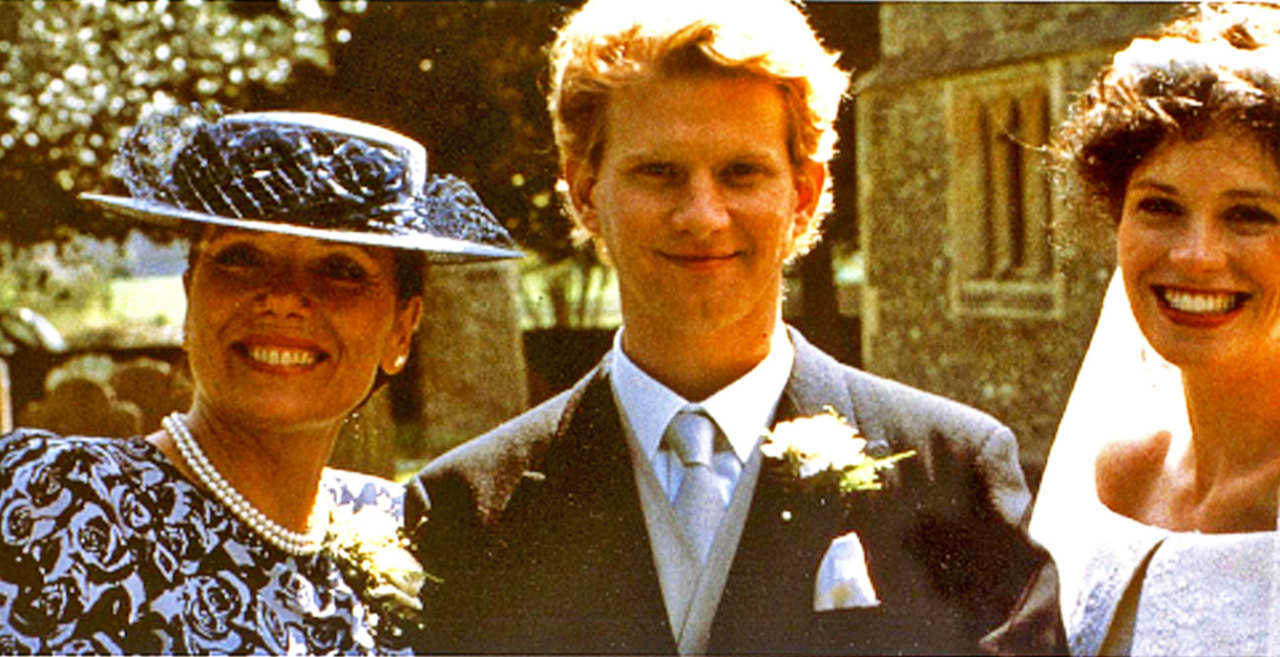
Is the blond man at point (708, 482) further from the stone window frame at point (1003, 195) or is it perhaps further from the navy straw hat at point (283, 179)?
the stone window frame at point (1003, 195)

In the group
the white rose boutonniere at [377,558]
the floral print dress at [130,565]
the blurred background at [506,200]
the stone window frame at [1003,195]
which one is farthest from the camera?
the stone window frame at [1003,195]

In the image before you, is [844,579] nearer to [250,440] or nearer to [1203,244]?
[1203,244]

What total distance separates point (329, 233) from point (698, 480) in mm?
433

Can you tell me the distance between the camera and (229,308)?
1231 millimetres

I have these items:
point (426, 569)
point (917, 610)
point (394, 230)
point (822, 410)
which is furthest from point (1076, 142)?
point (426, 569)

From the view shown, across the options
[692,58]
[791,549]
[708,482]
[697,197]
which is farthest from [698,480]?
[692,58]

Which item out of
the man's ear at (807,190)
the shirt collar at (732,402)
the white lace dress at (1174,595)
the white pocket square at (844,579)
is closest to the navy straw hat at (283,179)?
the shirt collar at (732,402)

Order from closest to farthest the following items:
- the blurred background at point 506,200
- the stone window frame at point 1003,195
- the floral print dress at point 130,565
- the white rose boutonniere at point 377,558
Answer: the floral print dress at point 130,565 < the white rose boutonniere at point 377,558 < the blurred background at point 506,200 < the stone window frame at point 1003,195

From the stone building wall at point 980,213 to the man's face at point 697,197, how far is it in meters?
0.21

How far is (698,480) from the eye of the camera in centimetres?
131

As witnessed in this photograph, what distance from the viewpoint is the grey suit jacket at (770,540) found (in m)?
1.29

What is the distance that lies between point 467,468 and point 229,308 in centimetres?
28

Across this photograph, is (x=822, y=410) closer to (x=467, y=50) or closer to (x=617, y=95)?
(x=617, y=95)

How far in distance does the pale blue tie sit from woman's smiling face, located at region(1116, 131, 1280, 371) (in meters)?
→ 0.43
